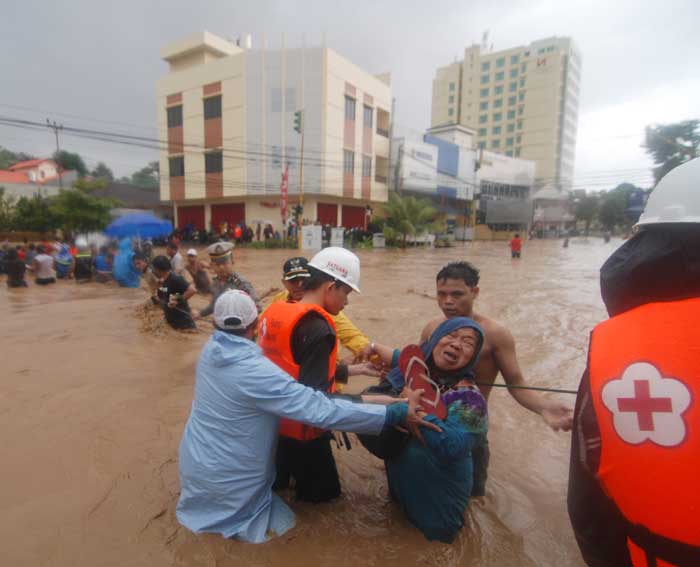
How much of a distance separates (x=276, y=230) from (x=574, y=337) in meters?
24.2

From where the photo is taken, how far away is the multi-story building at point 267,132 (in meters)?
27.9

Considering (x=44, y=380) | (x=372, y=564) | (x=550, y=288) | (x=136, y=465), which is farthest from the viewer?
(x=550, y=288)

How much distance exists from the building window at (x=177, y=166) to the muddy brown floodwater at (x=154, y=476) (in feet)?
91.2

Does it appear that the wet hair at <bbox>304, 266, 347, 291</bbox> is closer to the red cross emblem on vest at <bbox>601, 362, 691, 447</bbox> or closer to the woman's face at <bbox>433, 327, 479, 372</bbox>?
the woman's face at <bbox>433, 327, 479, 372</bbox>

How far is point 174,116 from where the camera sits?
106ft

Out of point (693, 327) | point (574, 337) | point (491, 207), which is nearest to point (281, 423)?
point (693, 327)

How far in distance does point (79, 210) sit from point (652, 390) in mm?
27085

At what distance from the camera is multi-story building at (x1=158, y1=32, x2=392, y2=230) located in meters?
27.9

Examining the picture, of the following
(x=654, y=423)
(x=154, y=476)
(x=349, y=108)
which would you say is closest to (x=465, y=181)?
(x=349, y=108)

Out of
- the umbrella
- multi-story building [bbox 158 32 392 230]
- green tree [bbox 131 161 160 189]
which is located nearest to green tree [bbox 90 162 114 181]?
green tree [bbox 131 161 160 189]

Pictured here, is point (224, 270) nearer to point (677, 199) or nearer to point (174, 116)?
point (677, 199)

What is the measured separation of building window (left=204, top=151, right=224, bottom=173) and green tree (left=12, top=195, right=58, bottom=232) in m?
10.4

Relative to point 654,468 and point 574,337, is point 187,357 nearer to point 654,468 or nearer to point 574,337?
point 654,468

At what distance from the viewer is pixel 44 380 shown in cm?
484
